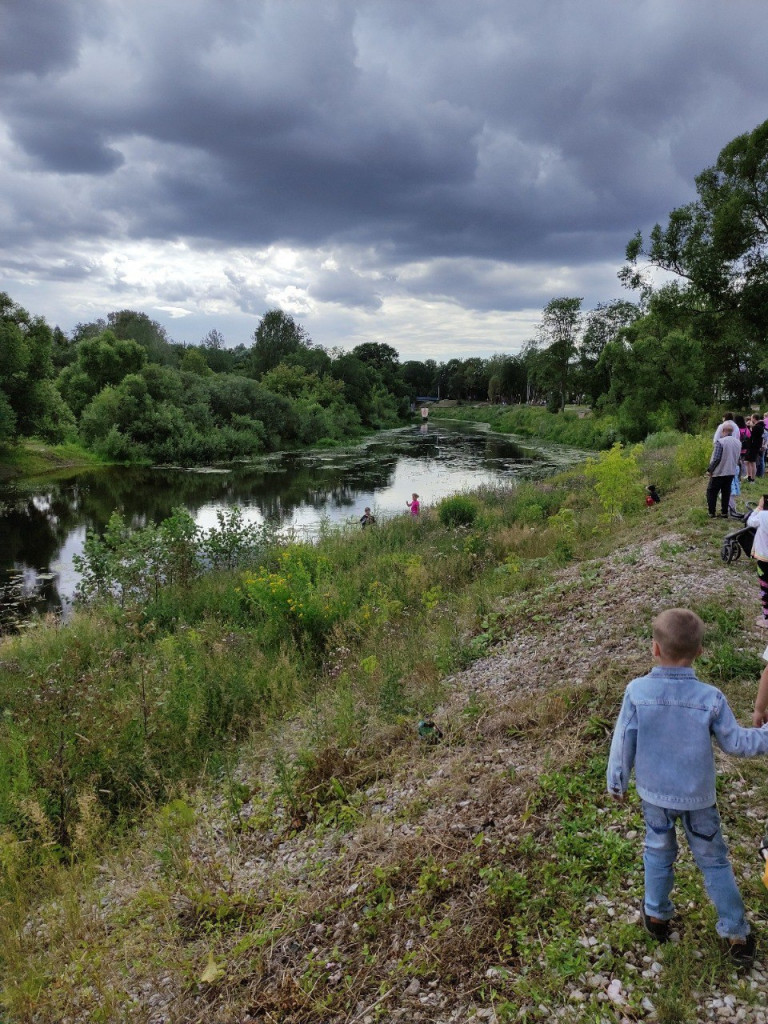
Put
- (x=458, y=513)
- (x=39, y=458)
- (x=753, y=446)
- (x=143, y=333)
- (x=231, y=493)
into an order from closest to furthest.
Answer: (x=753, y=446) < (x=458, y=513) < (x=231, y=493) < (x=39, y=458) < (x=143, y=333)

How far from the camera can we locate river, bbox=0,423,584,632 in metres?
18.5

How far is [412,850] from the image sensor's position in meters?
4.05

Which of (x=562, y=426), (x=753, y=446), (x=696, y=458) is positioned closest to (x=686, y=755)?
(x=753, y=446)

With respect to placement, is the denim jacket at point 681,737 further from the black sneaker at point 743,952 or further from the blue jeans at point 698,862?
the black sneaker at point 743,952

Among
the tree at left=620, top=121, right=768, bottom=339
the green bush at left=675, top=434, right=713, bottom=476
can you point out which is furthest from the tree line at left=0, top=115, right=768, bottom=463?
the green bush at left=675, top=434, right=713, bottom=476

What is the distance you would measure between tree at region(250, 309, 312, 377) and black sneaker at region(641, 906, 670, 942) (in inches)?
3634

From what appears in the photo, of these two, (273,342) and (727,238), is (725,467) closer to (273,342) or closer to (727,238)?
(727,238)

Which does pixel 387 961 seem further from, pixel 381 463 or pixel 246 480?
pixel 381 463

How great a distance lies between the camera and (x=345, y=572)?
1338cm

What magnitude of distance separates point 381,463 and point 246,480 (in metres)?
11.9

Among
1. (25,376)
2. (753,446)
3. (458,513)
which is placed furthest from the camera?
(25,376)

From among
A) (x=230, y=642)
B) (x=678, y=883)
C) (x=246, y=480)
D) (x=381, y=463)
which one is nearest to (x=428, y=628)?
(x=230, y=642)

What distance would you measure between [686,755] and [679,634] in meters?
0.59

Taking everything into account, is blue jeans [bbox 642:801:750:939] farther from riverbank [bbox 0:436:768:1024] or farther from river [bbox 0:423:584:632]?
river [bbox 0:423:584:632]
